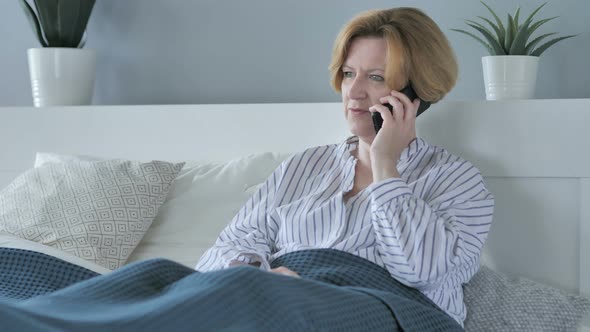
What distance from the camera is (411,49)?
1.90m

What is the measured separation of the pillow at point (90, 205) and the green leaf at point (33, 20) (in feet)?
2.05

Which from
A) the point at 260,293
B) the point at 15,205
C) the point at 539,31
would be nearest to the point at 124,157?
the point at 15,205

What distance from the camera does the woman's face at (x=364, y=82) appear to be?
75.9 inches

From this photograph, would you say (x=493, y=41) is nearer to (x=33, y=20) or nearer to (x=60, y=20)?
(x=60, y=20)

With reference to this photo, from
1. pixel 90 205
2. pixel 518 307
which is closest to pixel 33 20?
pixel 90 205

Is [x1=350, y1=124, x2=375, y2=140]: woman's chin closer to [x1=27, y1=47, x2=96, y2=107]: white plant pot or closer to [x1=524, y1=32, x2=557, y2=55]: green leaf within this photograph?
[x1=524, y1=32, x2=557, y2=55]: green leaf

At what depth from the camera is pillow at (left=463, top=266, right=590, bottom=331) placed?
5.90 ft

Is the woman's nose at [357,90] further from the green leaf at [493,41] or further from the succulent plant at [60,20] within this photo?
the succulent plant at [60,20]

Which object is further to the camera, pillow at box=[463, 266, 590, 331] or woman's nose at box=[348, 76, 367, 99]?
woman's nose at box=[348, 76, 367, 99]

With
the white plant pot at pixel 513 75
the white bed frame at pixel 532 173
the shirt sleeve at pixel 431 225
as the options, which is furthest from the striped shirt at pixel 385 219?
the white plant pot at pixel 513 75

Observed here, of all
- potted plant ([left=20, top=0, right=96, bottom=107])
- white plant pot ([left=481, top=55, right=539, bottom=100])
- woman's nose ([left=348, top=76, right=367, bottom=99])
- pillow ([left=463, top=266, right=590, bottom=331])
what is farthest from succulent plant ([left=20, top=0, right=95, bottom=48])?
pillow ([left=463, top=266, right=590, bottom=331])

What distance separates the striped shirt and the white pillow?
0.92 feet

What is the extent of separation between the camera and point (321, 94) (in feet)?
8.68

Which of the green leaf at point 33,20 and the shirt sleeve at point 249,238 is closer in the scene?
the shirt sleeve at point 249,238
